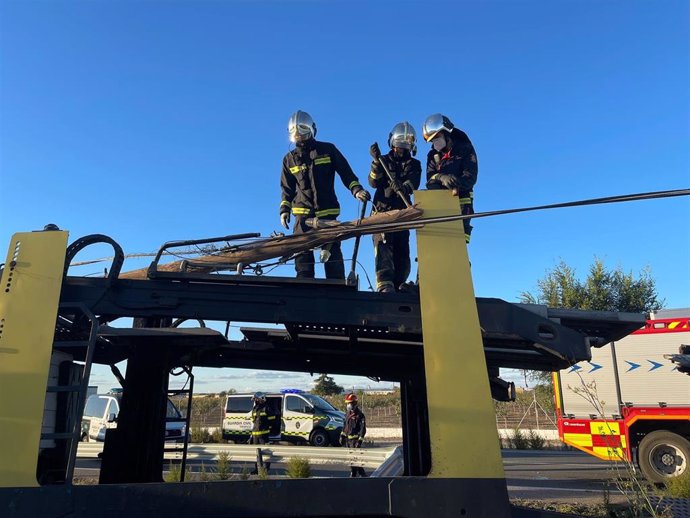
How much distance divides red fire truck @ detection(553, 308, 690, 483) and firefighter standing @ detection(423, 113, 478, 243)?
702 cm

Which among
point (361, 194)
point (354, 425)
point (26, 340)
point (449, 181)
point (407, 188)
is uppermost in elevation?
point (407, 188)

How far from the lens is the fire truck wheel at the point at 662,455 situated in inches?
387

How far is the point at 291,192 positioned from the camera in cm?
501

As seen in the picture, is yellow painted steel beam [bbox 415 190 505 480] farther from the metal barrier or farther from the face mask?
the metal barrier

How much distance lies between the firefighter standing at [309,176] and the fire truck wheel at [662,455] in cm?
892

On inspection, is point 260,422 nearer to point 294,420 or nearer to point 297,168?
point 294,420

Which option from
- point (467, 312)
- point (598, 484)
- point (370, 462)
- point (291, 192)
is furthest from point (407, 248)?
point (598, 484)

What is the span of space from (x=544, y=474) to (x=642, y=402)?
251 cm

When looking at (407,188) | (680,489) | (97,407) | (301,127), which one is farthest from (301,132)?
(97,407)

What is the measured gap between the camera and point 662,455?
396 inches

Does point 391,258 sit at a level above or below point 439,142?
below

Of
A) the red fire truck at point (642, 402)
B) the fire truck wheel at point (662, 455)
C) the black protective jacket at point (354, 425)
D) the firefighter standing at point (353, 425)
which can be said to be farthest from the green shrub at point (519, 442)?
the black protective jacket at point (354, 425)

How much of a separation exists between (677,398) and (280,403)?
13.2 metres

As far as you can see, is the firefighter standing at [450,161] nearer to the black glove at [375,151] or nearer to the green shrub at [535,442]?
the black glove at [375,151]
